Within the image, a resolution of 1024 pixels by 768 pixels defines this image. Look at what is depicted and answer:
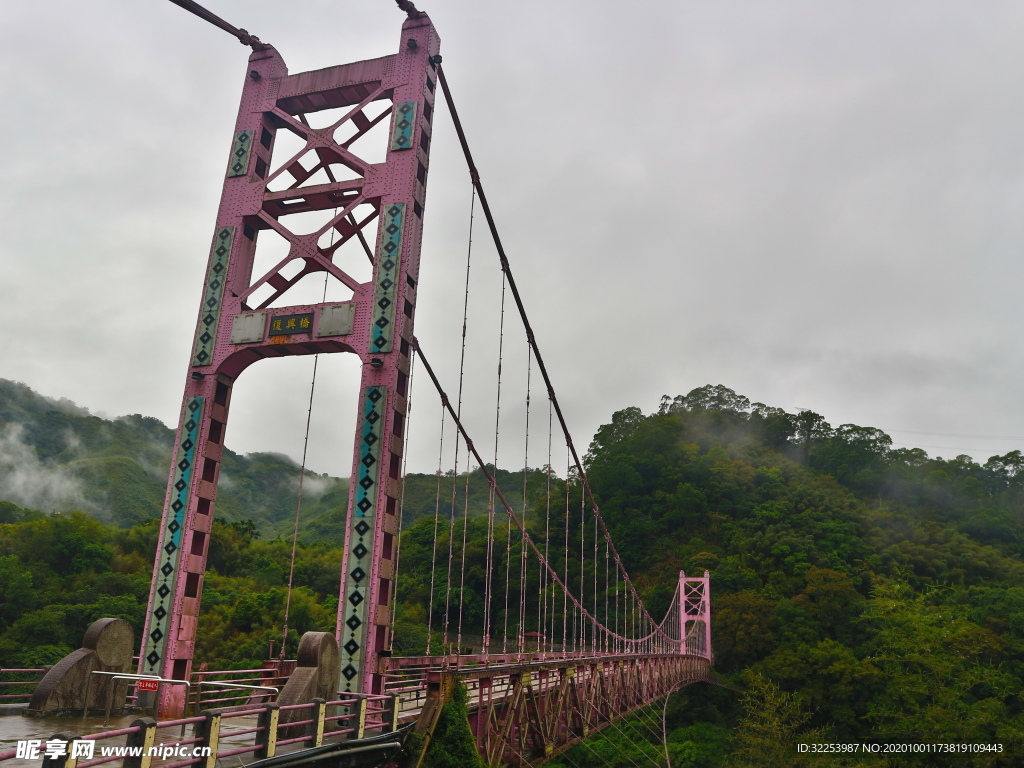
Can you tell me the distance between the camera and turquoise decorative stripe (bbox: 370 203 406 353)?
37.2 feet

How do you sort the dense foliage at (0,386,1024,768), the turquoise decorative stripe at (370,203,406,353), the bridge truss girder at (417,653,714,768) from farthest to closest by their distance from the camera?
the dense foliage at (0,386,1024,768)
the turquoise decorative stripe at (370,203,406,353)
the bridge truss girder at (417,653,714,768)

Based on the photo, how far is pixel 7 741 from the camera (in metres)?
7.22

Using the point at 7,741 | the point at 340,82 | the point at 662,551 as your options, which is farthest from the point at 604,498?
the point at 7,741

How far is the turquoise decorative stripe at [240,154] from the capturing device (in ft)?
44.6

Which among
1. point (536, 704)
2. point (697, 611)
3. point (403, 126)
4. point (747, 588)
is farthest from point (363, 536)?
point (697, 611)

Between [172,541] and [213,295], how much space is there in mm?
4095

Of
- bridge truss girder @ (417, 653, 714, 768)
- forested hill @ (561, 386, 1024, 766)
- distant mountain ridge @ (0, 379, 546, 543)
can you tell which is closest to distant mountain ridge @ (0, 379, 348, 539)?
distant mountain ridge @ (0, 379, 546, 543)

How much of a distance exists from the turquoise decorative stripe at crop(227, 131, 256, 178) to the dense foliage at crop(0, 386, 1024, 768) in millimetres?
13205

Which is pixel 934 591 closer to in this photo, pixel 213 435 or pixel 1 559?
pixel 213 435

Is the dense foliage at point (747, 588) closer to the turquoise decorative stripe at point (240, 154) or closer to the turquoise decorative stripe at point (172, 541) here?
the turquoise decorative stripe at point (172, 541)

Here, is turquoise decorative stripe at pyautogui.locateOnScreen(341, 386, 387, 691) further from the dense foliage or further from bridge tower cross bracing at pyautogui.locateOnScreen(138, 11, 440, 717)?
the dense foliage

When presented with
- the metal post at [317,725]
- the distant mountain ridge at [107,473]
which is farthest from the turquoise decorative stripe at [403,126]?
the distant mountain ridge at [107,473]

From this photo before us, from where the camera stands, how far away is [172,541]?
1144 centimetres

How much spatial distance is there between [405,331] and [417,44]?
17.1 feet
